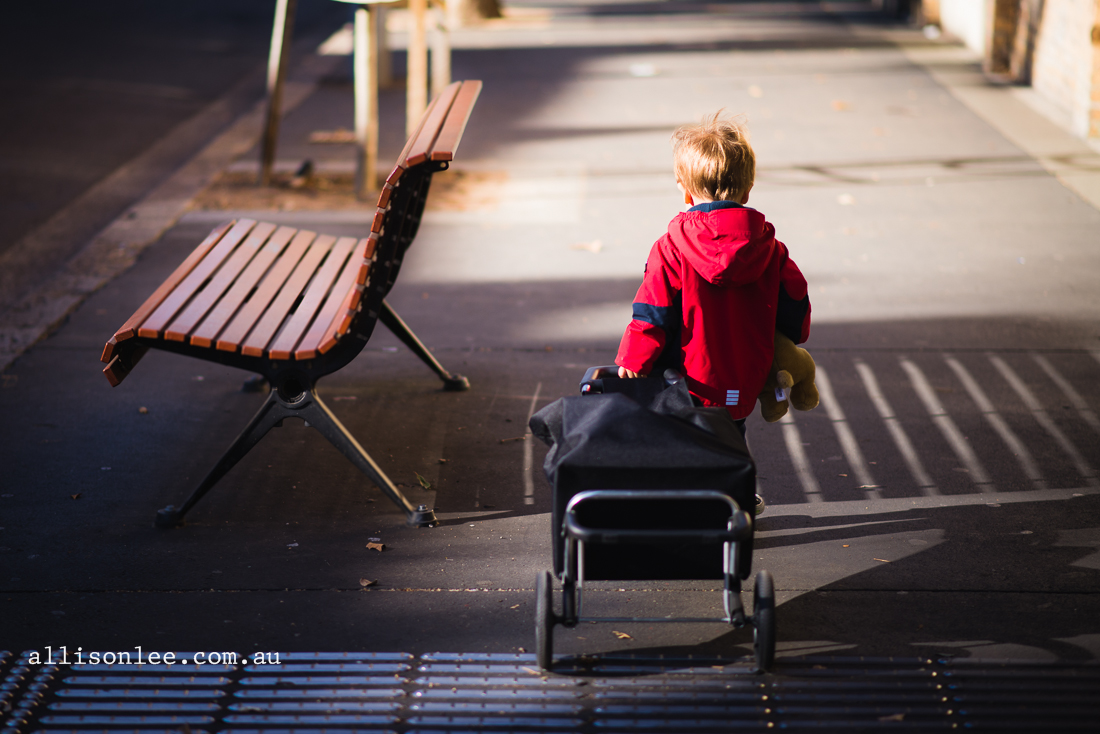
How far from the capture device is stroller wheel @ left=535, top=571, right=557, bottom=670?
2.77m

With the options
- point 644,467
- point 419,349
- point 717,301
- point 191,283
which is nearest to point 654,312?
point 717,301

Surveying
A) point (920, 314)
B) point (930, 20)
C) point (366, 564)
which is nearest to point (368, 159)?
point (920, 314)

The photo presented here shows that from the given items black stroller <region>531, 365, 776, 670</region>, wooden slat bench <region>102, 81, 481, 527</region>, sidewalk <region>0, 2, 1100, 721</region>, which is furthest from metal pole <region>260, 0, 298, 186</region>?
black stroller <region>531, 365, 776, 670</region>

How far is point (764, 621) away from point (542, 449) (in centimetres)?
164

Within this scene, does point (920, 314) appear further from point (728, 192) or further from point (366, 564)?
point (366, 564)

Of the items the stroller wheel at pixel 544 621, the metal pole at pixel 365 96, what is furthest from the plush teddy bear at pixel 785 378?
the metal pole at pixel 365 96

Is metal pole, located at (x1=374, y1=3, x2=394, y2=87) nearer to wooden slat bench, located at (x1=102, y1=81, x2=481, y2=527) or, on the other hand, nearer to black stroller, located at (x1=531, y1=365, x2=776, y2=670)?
wooden slat bench, located at (x1=102, y1=81, x2=481, y2=527)

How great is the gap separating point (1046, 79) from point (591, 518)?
10.8 metres

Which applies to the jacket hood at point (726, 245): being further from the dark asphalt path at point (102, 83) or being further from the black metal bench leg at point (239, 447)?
the dark asphalt path at point (102, 83)

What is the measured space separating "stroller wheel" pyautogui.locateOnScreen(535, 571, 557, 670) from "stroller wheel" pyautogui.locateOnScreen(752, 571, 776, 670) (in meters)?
0.52

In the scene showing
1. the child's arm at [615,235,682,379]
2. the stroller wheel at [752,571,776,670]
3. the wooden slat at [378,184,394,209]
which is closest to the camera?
the stroller wheel at [752,571,776,670]

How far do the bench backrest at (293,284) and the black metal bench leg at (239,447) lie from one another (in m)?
0.20

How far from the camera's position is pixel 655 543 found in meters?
2.64

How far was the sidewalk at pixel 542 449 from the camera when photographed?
3094 mm
